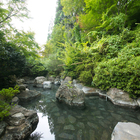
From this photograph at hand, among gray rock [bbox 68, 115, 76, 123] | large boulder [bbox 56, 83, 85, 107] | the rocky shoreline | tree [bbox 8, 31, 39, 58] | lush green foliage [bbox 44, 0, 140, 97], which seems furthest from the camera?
tree [bbox 8, 31, 39, 58]

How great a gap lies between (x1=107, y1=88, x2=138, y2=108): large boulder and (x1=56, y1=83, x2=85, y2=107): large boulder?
1619mm

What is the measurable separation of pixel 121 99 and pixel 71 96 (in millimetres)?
2474

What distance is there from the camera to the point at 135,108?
3.18 meters

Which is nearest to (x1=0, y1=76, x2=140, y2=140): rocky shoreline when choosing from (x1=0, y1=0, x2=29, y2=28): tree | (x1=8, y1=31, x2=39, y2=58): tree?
(x1=8, y1=31, x2=39, y2=58): tree

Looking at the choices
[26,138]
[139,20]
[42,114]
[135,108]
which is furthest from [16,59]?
[139,20]

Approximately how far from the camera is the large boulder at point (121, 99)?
330cm

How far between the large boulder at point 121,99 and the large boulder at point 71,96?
1.62 meters

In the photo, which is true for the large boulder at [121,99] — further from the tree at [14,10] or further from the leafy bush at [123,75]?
the tree at [14,10]

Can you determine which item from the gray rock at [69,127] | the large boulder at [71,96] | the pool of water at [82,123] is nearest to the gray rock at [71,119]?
the pool of water at [82,123]

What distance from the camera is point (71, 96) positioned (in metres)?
3.93

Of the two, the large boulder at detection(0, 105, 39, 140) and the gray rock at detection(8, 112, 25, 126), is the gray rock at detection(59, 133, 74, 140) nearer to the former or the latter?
the large boulder at detection(0, 105, 39, 140)

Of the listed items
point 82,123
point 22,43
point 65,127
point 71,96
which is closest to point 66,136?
point 65,127

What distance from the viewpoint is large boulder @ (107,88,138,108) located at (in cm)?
330

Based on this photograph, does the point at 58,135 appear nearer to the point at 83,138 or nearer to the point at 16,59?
the point at 83,138
